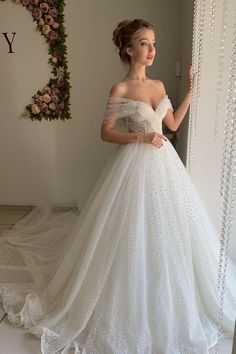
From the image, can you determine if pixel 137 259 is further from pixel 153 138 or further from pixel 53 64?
pixel 53 64

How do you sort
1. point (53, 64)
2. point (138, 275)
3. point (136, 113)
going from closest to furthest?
point (138, 275) < point (136, 113) < point (53, 64)

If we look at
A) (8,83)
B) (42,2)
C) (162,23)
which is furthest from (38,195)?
(162,23)

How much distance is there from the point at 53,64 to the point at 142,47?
1377 mm

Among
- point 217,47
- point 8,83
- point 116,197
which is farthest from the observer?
point 8,83

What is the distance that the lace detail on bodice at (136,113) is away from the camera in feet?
4.53

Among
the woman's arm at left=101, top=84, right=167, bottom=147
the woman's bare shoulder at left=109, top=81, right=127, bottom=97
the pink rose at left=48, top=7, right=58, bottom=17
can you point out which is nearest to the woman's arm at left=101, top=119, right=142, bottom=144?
the woman's arm at left=101, top=84, right=167, bottom=147

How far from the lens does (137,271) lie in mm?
1278

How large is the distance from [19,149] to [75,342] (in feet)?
5.99

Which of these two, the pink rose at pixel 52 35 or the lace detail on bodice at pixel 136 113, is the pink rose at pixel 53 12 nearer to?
the pink rose at pixel 52 35

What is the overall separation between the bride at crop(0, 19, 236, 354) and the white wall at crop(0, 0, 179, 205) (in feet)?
3.88

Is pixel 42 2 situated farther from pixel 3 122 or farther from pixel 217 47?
pixel 217 47

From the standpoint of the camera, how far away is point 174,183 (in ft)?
4.48

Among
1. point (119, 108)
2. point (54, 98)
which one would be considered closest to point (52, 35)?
point (54, 98)

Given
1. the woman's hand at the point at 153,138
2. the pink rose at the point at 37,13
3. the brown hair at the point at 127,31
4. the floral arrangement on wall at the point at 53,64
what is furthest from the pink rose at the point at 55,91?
the woman's hand at the point at 153,138
